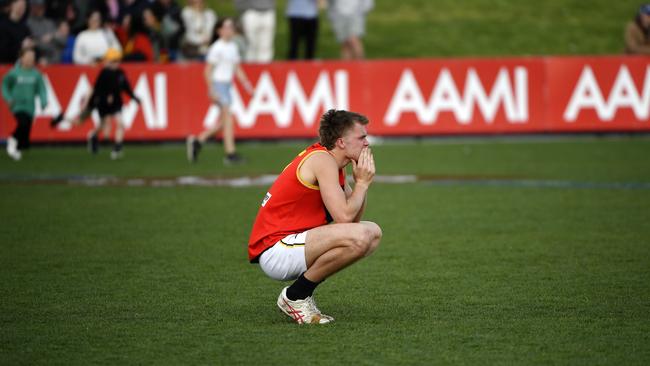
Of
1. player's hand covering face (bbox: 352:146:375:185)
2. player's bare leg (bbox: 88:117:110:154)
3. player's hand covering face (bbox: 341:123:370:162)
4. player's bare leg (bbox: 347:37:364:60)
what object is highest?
player's hand covering face (bbox: 341:123:370:162)

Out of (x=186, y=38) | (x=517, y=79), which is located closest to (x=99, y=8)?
(x=186, y=38)

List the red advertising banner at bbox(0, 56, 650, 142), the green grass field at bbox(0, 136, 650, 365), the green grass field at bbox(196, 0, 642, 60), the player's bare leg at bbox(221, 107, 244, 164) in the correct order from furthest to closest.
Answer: the green grass field at bbox(196, 0, 642, 60), the red advertising banner at bbox(0, 56, 650, 142), the player's bare leg at bbox(221, 107, 244, 164), the green grass field at bbox(0, 136, 650, 365)

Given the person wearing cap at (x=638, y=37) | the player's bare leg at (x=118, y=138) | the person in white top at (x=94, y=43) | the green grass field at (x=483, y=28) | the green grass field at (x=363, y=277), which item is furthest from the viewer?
the green grass field at (x=483, y=28)

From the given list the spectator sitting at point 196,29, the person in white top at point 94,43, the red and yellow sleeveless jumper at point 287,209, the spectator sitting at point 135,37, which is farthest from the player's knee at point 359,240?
the spectator sitting at point 196,29

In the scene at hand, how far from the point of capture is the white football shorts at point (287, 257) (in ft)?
25.7

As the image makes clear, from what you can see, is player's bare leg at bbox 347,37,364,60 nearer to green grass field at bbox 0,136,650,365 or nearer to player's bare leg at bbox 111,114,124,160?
player's bare leg at bbox 111,114,124,160

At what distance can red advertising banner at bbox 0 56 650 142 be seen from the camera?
22.4m

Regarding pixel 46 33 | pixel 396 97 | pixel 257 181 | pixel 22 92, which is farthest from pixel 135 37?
pixel 257 181

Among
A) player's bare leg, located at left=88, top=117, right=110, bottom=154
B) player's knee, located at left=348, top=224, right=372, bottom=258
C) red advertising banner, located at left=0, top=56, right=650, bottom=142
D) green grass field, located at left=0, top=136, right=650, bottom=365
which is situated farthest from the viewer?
red advertising banner, located at left=0, top=56, right=650, bottom=142

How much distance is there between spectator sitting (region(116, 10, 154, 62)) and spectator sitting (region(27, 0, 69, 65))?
3.80 ft

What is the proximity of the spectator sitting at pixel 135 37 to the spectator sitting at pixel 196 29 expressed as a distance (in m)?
0.79

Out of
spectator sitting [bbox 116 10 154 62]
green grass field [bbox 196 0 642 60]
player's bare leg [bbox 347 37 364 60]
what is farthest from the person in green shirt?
green grass field [bbox 196 0 642 60]

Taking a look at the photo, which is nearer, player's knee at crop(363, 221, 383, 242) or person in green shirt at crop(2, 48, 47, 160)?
player's knee at crop(363, 221, 383, 242)

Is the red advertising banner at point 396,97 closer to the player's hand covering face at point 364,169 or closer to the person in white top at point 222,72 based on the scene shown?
the person in white top at point 222,72
